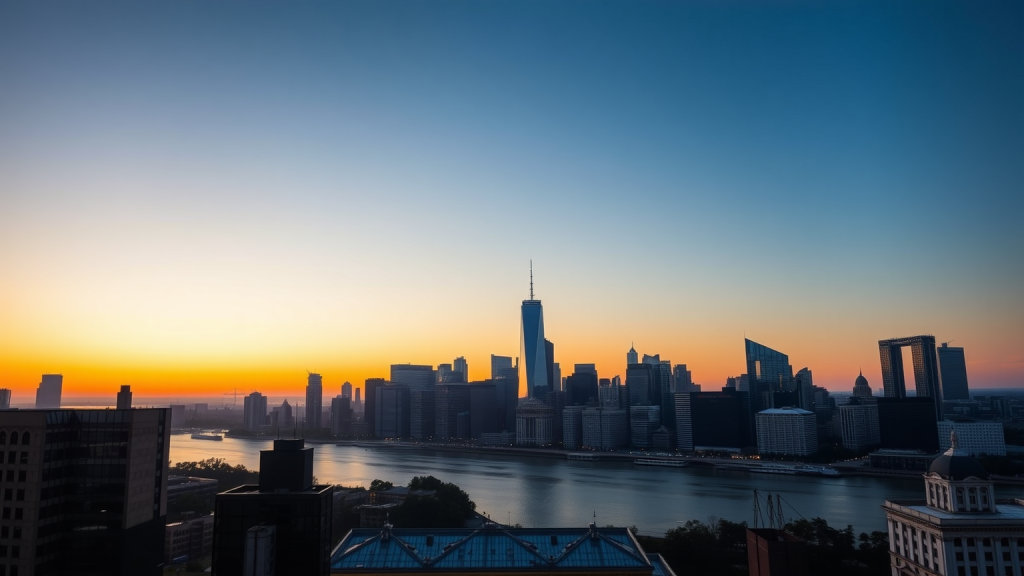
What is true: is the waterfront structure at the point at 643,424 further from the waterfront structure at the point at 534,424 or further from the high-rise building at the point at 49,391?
the high-rise building at the point at 49,391

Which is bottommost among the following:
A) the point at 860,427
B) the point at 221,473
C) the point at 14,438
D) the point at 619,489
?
the point at 619,489

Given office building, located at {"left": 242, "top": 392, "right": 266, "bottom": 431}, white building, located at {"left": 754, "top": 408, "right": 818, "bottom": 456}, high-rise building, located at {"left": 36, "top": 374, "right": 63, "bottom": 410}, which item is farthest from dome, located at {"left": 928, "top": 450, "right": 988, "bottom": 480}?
office building, located at {"left": 242, "top": 392, "right": 266, "bottom": 431}

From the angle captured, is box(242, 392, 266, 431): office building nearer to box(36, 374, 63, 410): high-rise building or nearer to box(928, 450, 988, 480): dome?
box(36, 374, 63, 410): high-rise building

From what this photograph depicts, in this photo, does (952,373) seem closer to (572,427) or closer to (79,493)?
(572,427)

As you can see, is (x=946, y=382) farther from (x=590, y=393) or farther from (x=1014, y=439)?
(x=590, y=393)

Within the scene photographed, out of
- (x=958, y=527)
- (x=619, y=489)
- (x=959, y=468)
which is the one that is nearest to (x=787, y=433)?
(x=619, y=489)

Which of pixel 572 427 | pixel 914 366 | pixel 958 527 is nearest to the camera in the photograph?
pixel 958 527

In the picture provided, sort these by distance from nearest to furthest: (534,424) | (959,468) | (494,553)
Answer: (494,553), (959,468), (534,424)

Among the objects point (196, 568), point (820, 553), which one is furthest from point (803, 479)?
point (196, 568)
